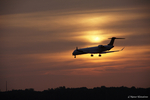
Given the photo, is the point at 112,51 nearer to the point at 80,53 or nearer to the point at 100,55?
the point at 100,55

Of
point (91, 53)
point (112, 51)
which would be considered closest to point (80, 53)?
point (91, 53)

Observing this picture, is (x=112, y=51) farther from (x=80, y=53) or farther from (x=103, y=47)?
(x=80, y=53)

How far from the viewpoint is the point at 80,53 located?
159m

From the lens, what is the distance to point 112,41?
6309 inches

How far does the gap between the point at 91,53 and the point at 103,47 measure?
21.9 ft

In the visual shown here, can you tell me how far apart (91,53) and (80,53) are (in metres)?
7.96

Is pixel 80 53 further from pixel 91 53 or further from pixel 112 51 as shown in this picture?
pixel 112 51

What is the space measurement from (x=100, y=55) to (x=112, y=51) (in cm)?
617

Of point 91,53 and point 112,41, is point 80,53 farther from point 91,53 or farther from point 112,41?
point 112,41

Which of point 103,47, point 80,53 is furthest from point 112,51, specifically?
point 80,53

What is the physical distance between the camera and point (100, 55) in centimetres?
15100

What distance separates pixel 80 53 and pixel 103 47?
13.5 metres
